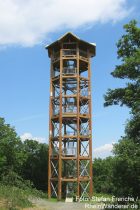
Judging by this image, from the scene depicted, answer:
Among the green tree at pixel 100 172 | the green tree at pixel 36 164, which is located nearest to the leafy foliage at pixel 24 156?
the green tree at pixel 36 164

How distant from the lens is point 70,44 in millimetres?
43219

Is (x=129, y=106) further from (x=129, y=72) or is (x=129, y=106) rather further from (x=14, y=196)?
(x=14, y=196)

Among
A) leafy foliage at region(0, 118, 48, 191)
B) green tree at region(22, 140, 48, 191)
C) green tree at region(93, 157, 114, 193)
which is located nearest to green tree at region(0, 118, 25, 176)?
leafy foliage at region(0, 118, 48, 191)

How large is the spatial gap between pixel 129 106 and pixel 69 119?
1944 centimetres

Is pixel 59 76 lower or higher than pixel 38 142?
higher

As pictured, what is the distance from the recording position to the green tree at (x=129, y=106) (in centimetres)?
2030

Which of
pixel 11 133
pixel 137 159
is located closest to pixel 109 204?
pixel 137 159

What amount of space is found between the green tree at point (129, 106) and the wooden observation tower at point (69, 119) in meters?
14.2

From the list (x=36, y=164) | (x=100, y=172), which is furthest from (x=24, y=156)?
(x=100, y=172)

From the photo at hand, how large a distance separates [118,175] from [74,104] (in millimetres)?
17704

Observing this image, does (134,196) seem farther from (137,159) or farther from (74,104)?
(74,104)

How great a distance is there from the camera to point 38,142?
58.7 m

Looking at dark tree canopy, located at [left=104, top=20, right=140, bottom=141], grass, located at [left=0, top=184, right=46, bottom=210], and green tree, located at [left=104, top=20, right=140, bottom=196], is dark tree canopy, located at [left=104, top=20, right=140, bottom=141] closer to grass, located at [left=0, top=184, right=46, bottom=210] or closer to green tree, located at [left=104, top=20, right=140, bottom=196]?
green tree, located at [left=104, top=20, right=140, bottom=196]

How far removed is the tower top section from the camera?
139 feet
